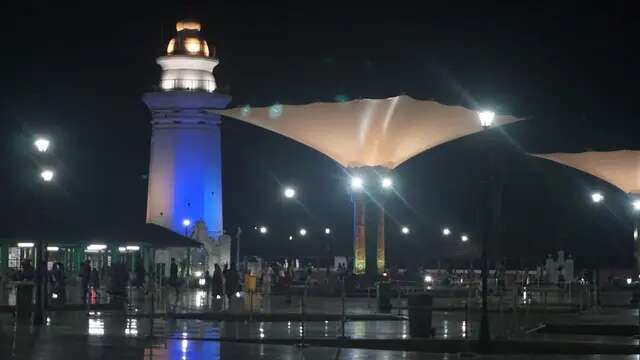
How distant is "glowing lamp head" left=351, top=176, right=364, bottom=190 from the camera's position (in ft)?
146

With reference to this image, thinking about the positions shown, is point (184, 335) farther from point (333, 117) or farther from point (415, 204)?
point (415, 204)

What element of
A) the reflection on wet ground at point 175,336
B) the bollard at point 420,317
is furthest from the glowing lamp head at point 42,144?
the bollard at point 420,317

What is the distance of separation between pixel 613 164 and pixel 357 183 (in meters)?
11.0

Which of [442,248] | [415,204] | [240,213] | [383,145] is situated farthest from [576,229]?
[240,213]

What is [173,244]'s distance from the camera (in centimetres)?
4634

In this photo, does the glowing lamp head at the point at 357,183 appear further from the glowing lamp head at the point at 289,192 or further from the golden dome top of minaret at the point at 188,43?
the golden dome top of minaret at the point at 188,43

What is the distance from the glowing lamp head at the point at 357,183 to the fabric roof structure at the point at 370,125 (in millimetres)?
532

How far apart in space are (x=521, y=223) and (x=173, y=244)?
14457mm

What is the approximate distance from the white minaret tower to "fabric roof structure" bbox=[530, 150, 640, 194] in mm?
24568

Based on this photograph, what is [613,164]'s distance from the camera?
4934 centimetres

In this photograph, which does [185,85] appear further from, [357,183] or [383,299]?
[383,299]

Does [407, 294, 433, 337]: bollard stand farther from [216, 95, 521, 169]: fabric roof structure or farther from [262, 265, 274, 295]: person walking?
[262, 265, 274, 295]: person walking

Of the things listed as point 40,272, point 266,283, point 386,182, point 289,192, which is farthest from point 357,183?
point 40,272

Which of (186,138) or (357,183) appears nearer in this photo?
(357,183)
